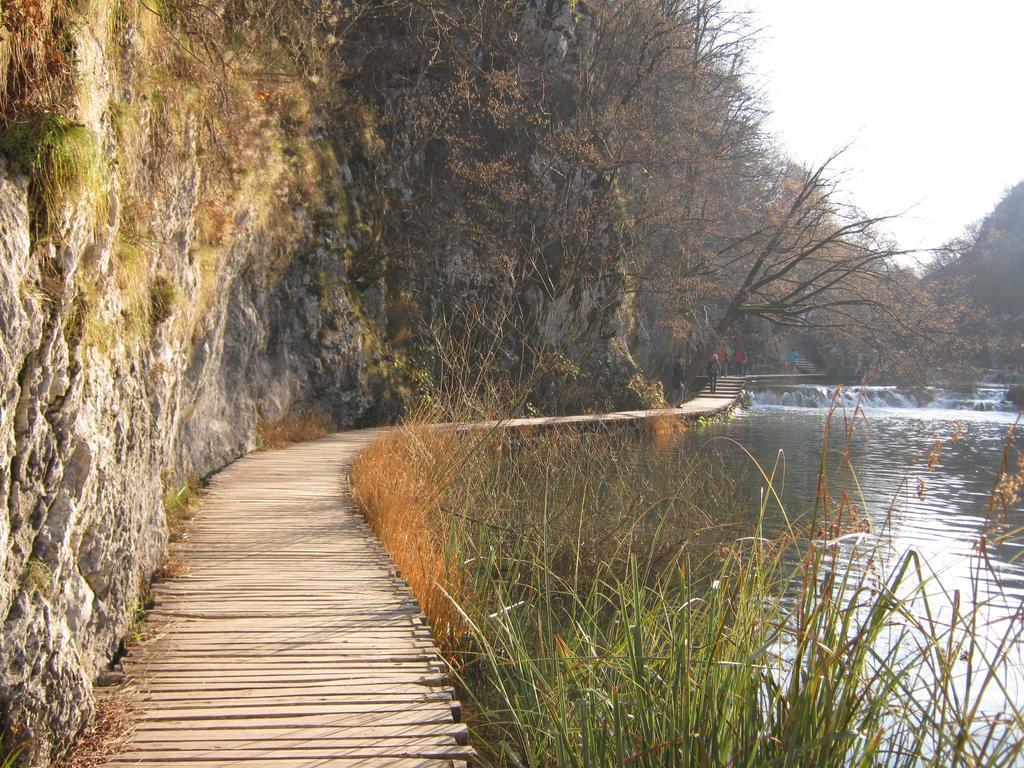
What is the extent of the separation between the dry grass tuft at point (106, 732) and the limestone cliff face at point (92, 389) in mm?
52

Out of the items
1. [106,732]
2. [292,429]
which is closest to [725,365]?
[292,429]

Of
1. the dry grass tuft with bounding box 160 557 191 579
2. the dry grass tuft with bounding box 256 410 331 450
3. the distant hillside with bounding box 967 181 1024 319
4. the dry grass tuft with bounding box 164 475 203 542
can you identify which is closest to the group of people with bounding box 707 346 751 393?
the dry grass tuft with bounding box 256 410 331 450

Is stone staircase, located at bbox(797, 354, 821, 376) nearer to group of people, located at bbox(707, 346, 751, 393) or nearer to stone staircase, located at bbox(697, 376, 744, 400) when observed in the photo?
group of people, located at bbox(707, 346, 751, 393)

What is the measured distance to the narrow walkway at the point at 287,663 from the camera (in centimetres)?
267

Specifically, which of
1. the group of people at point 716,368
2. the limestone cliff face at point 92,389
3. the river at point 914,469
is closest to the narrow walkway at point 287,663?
the limestone cliff face at point 92,389

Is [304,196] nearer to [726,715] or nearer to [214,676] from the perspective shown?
[214,676]

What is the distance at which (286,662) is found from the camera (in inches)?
132

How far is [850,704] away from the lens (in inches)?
84.0

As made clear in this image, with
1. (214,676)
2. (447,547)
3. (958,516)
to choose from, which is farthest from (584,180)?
(214,676)

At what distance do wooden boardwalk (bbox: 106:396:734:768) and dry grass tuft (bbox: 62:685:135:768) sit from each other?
32 mm

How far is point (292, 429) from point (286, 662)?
26.5 feet

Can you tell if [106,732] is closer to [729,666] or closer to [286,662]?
[286,662]

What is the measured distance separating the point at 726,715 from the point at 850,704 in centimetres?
35

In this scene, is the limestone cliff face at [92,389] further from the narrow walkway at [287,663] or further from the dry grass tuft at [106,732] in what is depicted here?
the narrow walkway at [287,663]
